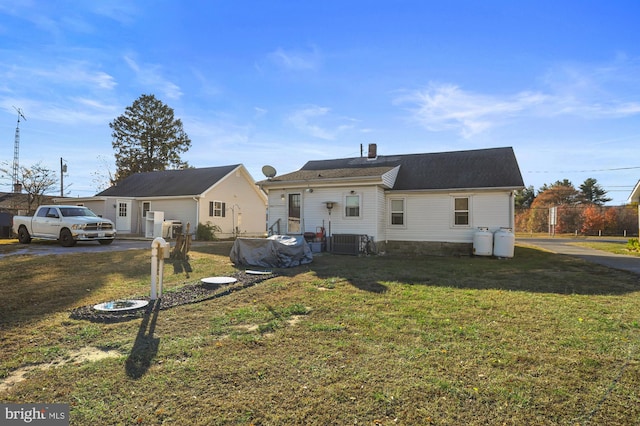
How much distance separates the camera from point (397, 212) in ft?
49.5

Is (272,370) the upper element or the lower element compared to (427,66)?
lower

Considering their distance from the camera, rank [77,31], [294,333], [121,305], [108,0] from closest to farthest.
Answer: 1. [294,333]
2. [121,305]
3. [108,0]
4. [77,31]

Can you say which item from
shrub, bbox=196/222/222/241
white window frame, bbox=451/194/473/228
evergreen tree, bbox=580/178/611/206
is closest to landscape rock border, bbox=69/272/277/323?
white window frame, bbox=451/194/473/228

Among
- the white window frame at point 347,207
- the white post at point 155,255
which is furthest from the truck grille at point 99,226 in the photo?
the white post at point 155,255

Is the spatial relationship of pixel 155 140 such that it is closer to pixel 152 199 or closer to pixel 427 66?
pixel 152 199

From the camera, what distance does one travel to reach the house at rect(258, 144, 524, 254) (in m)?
13.7

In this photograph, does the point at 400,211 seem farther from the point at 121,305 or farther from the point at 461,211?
the point at 121,305

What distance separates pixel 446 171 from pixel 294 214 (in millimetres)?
7238

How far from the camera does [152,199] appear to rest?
71.5 ft

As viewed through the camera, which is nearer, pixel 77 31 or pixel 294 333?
pixel 294 333

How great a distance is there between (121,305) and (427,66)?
10995 millimetres

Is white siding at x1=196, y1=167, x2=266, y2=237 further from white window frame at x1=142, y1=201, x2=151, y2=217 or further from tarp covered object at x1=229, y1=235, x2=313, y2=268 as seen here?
tarp covered object at x1=229, y1=235, x2=313, y2=268

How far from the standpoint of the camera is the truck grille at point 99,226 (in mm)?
14523

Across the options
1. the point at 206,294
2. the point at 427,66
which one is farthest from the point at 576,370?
the point at 427,66
